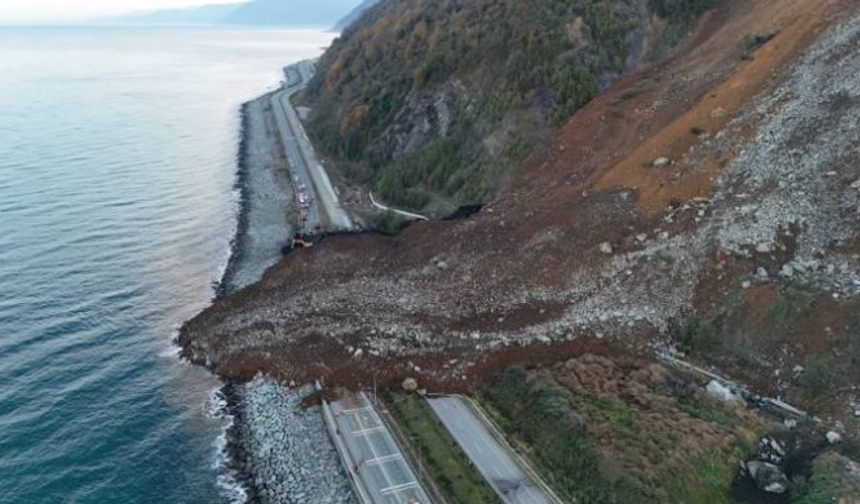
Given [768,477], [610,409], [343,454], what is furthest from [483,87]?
[768,477]

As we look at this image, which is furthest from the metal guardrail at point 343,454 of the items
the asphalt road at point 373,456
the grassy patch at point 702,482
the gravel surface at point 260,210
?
the gravel surface at point 260,210

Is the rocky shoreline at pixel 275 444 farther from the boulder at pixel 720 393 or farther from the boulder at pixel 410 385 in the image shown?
the boulder at pixel 720 393

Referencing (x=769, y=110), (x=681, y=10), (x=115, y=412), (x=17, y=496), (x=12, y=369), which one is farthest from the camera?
(x=681, y=10)

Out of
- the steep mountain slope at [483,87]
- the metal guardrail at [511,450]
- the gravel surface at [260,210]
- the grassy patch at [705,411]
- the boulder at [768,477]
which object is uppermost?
the steep mountain slope at [483,87]

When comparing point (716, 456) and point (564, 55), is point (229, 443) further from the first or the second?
point (564, 55)

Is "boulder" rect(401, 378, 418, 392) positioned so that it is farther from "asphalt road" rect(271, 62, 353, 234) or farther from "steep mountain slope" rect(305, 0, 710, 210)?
"asphalt road" rect(271, 62, 353, 234)

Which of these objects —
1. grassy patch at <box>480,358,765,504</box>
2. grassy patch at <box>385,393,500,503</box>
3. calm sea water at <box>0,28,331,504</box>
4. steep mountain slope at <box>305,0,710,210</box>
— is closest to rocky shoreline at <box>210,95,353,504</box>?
calm sea water at <box>0,28,331,504</box>

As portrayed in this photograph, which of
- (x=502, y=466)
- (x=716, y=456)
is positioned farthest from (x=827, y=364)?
(x=502, y=466)
